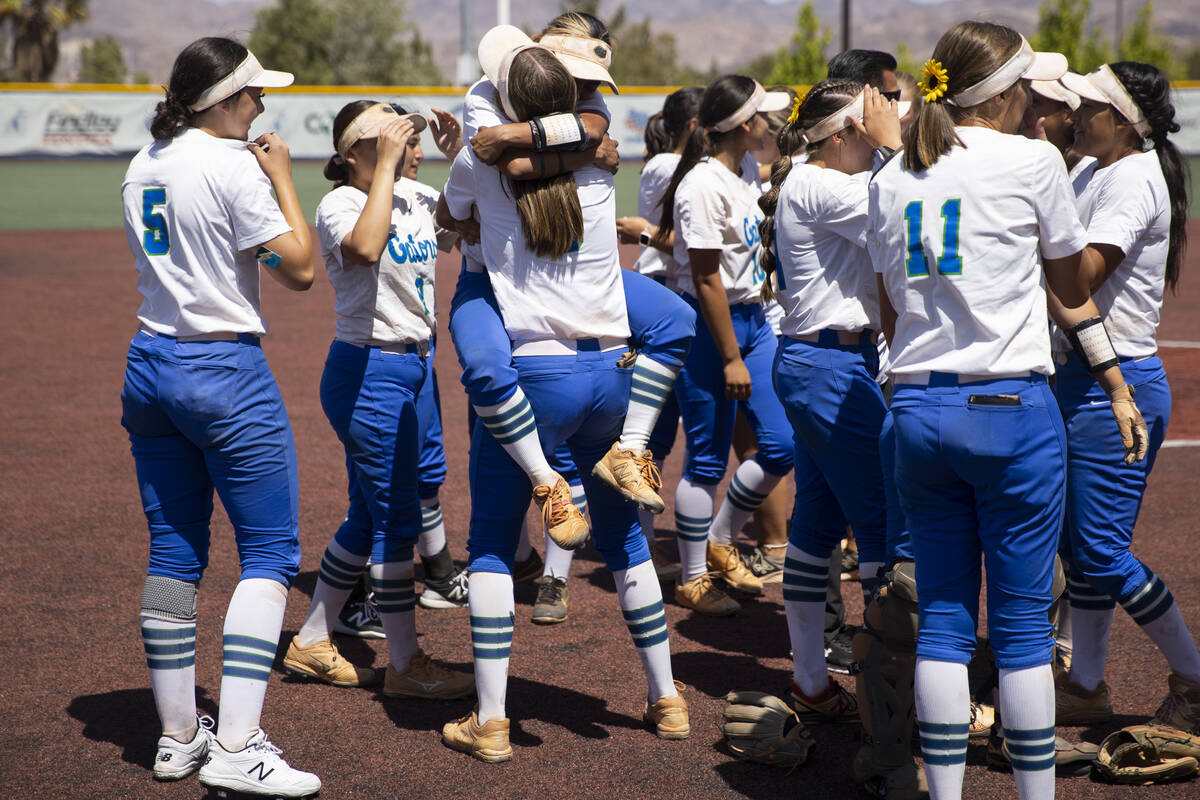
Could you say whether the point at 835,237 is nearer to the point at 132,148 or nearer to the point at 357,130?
the point at 357,130

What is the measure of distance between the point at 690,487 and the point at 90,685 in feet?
8.24

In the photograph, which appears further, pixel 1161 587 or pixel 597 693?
pixel 597 693

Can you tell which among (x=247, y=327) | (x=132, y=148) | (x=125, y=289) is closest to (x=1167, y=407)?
(x=247, y=327)

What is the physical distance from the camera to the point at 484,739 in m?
3.63

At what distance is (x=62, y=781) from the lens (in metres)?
3.49

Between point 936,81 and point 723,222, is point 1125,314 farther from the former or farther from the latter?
point 723,222

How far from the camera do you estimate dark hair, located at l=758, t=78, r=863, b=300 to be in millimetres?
3764

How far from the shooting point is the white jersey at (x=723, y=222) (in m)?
4.80

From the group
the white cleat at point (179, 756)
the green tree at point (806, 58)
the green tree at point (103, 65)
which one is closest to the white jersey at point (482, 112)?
the white cleat at point (179, 756)

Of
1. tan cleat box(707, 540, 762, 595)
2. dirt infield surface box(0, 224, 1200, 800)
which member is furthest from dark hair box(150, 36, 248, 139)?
tan cleat box(707, 540, 762, 595)

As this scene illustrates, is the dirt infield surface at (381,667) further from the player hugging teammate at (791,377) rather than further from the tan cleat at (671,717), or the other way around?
the player hugging teammate at (791,377)

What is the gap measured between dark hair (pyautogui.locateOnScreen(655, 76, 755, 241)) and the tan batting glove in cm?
234

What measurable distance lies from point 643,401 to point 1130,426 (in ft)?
4.57

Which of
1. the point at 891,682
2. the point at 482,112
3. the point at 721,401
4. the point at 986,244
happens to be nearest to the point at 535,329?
the point at 482,112
